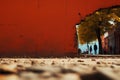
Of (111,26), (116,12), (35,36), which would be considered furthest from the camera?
(111,26)

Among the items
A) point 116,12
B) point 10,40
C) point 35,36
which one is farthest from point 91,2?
point 116,12

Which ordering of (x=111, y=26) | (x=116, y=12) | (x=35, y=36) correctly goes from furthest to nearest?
1. (x=111, y=26)
2. (x=116, y=12)
3. (x=35, y=36)

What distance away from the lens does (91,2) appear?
15.6 m

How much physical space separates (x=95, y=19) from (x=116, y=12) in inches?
74.2

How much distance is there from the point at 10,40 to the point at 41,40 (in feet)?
4.53

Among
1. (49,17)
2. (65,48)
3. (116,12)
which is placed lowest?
(65,48)

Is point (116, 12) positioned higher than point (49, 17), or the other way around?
point (116, 12)

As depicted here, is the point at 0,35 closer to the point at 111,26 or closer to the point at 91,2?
the point at 91,2

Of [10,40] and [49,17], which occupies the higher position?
[49,17]

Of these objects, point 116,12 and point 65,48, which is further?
point 116,12

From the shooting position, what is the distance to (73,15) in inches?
611

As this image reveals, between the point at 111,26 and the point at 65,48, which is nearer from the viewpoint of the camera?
the point at 65,48

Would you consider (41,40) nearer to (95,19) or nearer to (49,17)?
(49,17)

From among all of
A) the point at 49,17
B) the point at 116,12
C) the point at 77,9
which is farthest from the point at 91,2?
the point at 116,12
